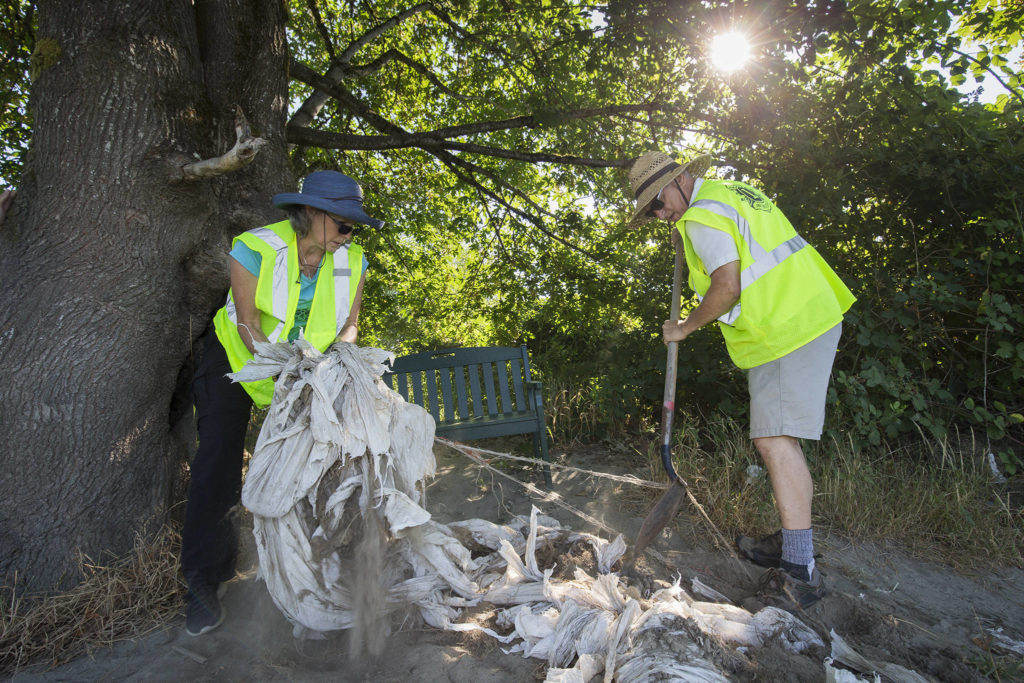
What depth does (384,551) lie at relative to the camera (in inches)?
97.0

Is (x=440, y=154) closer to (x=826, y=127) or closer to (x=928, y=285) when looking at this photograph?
(x=826, y=127)

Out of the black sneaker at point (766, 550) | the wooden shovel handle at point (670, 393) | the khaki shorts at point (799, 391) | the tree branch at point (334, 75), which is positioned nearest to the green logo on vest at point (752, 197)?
the wooden shovel handle at point (670, 393)

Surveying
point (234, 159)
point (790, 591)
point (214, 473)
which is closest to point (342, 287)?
point (234, 159)

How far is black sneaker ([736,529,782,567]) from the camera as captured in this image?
302cm

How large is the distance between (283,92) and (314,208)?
172 centimetres

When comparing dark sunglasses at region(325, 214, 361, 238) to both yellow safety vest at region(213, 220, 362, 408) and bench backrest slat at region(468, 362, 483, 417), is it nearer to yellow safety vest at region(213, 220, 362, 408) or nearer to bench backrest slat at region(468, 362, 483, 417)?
yellow safety vest at region(213, 220, 362, 408)

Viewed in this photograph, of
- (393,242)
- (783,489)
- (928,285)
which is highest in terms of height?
(393,242)

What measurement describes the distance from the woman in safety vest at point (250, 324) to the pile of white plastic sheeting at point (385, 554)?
229mm

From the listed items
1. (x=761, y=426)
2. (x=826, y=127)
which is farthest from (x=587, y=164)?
(x=761, y=426)

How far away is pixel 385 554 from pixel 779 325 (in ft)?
6.36

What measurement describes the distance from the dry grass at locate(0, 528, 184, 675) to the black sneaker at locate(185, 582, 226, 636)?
197 millimetres

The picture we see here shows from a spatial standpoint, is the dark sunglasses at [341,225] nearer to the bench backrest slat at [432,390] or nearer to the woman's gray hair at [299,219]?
the woman's gray hair at [299,219]

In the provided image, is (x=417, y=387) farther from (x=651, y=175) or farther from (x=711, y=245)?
(x=711, y=245)

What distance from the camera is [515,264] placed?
6.11 metres
